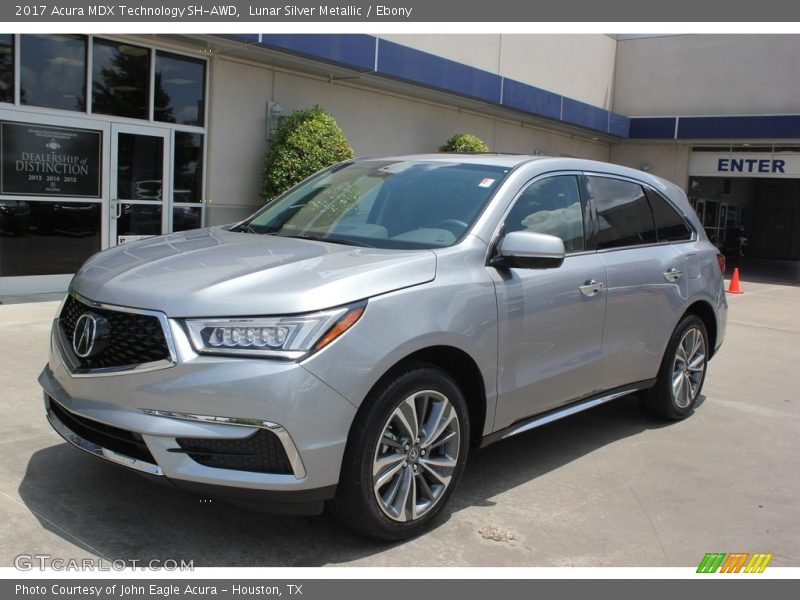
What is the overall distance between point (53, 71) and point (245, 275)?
26.1 ft

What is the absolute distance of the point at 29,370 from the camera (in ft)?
20.0

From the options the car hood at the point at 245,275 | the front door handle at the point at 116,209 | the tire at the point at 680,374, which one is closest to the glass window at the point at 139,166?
the front door handle at the point at 116,209

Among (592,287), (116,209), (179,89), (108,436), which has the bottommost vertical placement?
(108,436)

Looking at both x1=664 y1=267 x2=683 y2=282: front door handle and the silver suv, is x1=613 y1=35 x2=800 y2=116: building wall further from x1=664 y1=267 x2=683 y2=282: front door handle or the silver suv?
the silver suv

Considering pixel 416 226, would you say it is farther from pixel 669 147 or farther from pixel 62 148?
pixel 669 147

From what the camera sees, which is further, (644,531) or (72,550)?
(644,531)

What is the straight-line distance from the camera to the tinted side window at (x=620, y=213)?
4973mm

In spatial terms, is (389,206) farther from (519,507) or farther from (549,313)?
(519,507)

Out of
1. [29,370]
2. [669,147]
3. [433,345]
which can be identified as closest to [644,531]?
[433,345]

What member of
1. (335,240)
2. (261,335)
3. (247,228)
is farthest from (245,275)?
(247,228)

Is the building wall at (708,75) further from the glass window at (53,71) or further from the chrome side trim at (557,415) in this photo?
the chrome side trim at (557,415)

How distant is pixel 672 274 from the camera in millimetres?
5426
